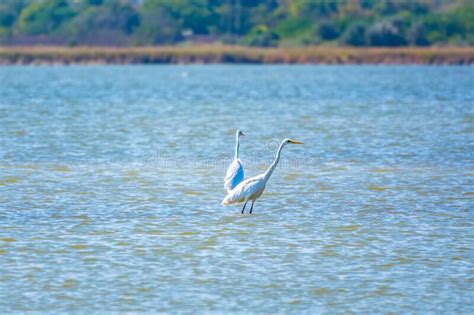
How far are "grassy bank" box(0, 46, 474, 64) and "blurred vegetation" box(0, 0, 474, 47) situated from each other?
15.1ft

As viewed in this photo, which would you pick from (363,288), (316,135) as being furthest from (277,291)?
(316,135)

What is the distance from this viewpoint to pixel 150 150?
24312 mm

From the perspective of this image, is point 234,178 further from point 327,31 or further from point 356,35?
point 327,31

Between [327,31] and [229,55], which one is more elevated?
[327,31]

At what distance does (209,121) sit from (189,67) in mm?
54988

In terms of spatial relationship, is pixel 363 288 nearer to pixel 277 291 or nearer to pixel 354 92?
pixel 277 291

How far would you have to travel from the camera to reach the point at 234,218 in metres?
15.3

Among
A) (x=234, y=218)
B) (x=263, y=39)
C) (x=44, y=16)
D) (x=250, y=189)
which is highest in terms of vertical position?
(x=44, y=16)

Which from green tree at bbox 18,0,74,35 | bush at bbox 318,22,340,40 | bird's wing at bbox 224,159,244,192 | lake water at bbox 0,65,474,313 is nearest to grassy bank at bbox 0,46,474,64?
bush at bbox 318,22,340,40

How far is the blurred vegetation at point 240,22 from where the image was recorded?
314 ft

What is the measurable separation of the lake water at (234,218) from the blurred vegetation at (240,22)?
204ft

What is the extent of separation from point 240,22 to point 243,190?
97411 millimetres

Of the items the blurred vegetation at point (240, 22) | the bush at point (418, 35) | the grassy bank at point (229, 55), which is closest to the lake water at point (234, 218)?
the grassy bank at point (229, 55)

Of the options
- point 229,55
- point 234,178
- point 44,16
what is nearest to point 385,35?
point 229,55
